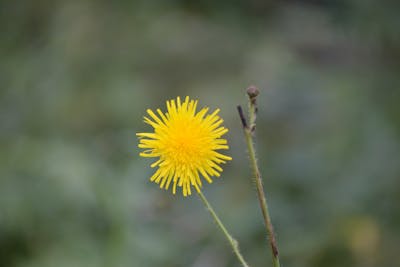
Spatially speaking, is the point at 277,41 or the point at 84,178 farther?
the point at 277,41

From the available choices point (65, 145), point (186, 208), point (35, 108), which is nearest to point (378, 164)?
point (186, 208)

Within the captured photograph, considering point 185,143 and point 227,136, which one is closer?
point 185,143

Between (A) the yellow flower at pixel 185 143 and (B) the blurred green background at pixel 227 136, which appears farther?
(B) the blurred green background at pixel 227 136

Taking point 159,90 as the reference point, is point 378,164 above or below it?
below

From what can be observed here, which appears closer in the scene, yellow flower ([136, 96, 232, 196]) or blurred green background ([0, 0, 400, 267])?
yellow flower ([136, 96, 232, 196])

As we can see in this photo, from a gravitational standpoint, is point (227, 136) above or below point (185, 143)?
above

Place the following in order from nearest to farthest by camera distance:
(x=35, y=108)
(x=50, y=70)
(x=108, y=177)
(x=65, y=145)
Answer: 1. (x=108, y=177)
2. (x=65, y=145)
3. (x=35, y=108)
4. (x=50, y=70)

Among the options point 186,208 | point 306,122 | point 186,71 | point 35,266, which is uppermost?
point 186,71

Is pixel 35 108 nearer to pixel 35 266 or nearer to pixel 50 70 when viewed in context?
pixel 50 70
